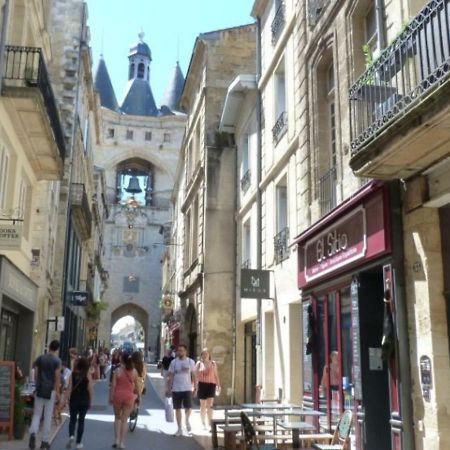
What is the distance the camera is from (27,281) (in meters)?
13.7

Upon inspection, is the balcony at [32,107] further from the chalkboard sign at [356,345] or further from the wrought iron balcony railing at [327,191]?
the chalkboard sign at [356,345]

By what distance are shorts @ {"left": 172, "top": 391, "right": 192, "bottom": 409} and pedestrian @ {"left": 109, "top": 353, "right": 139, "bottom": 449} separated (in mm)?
1692

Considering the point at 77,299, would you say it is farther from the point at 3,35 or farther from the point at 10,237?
the point at 3,35

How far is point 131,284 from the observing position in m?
62.0

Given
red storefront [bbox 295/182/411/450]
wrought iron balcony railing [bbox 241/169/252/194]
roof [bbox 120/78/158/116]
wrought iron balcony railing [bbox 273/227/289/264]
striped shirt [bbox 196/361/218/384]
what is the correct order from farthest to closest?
1. roof [bbox 120/78/158/116]
2. wrought iron balcony railing [bbox 241/169/252/194]
3. wrought iron balcony railing [bbox 273/227/289/264]
4. striped shirt [bbox 196/361/218/384]
5. red storefront [bbox 295/182/411/450]

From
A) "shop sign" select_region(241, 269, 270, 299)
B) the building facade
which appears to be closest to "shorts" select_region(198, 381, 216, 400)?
"shop sign" select_region(241, 269, 270, 299)

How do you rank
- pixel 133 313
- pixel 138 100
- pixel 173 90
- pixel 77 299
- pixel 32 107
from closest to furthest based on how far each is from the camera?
pixel 32 107, pixel 77 299, pixel 133 313, pixel 138 100, pixel 173 90

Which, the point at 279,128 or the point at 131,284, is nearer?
the point at 279,128

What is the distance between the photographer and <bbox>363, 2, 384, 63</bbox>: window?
27.3 feet

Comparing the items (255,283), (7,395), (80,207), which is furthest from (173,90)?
(7,395)

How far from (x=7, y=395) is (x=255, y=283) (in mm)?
5518

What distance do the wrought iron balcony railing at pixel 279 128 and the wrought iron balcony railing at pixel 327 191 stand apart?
3.09 metres

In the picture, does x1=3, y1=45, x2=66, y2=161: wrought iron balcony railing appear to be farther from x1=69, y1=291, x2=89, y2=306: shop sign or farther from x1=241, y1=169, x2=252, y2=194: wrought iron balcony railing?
x1=69, y1=291, x2=89, y2=306: shop sign

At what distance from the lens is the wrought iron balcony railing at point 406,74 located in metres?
5.80
